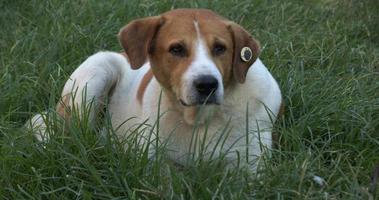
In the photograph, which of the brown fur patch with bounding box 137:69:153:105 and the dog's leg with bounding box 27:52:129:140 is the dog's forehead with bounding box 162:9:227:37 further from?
the dog's leg with bounding box 27:52:129:140

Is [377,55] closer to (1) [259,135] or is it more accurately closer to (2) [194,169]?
(1) [259,135]

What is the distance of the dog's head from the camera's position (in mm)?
3936

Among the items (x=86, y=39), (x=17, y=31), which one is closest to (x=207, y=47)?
(x=86, y=39)

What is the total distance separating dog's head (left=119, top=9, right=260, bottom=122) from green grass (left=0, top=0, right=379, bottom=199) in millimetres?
416

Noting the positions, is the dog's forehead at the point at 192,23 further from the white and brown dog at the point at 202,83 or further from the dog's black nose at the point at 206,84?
the dog's black nose at the point at 206,84

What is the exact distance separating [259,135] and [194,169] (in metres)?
0.53

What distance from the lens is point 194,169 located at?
364 centimetres

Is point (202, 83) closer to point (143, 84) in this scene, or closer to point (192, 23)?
point (192, 23)

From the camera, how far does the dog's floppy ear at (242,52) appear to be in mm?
4113

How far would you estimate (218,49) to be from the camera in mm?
4090

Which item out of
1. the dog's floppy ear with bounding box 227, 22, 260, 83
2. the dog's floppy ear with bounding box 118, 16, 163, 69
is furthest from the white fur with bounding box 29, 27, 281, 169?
the dog's floppy ear with bounding box 118, 16, 163, 69

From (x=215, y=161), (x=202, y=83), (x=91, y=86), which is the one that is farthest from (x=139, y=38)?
(x=215, y=161)

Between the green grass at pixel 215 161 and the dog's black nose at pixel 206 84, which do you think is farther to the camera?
the dog's black nose at pixel 206 84

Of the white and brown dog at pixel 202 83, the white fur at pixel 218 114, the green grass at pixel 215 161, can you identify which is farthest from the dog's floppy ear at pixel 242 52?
the green grass at pixel 215 161
